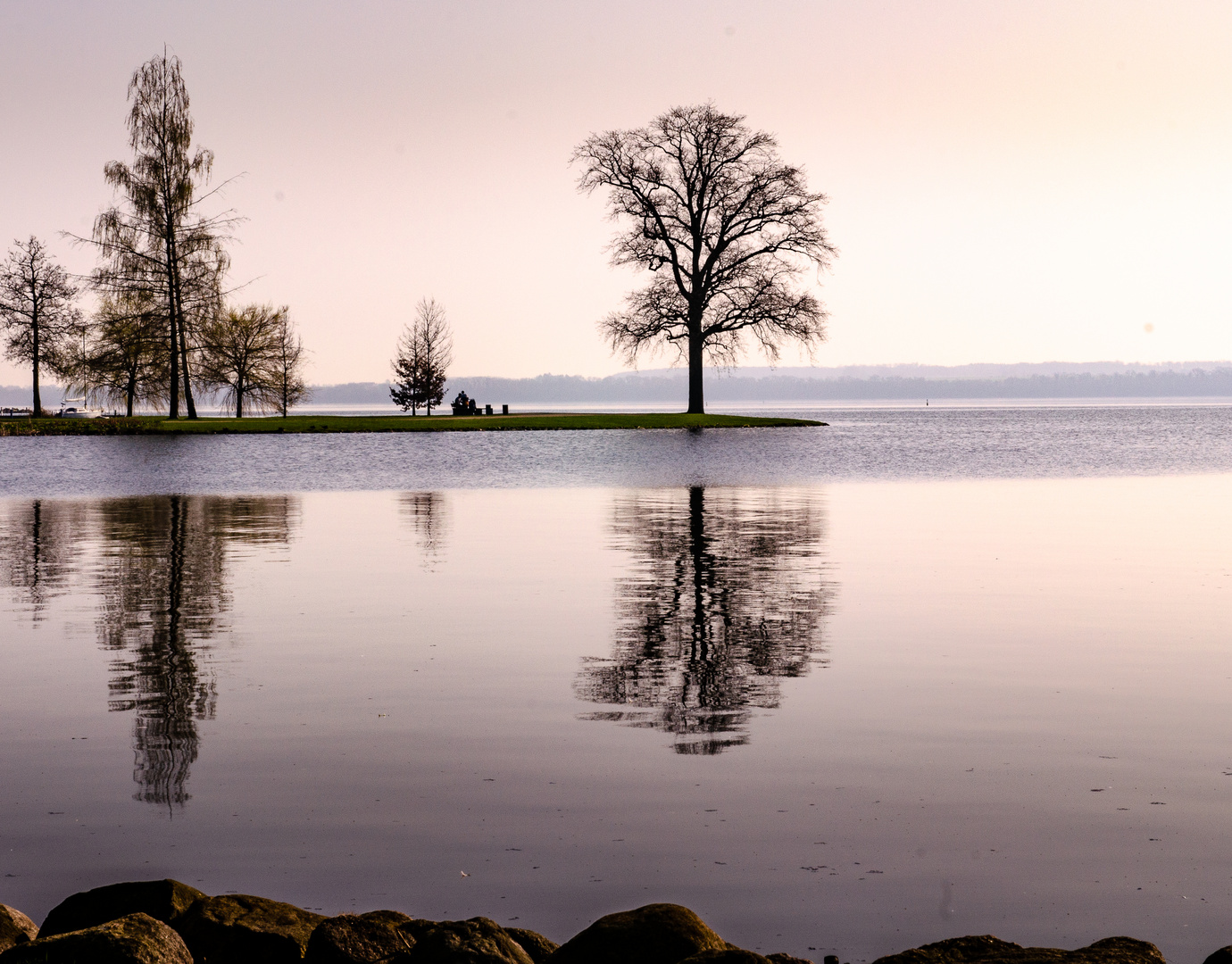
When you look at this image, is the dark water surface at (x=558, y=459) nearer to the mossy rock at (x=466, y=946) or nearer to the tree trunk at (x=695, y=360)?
the tree trunk at (x=695, y=360)

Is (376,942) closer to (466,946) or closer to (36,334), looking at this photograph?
(466,946)

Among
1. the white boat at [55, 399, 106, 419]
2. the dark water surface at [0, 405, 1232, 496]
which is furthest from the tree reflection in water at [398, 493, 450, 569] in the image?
the white boat at [55, 399, 106, 419]

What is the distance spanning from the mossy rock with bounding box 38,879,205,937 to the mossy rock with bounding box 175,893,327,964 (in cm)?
15

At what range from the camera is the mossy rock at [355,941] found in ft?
15.6

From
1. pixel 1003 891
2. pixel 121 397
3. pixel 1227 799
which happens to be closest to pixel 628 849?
pixel 1003 891

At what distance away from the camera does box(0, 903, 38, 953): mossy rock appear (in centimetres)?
486

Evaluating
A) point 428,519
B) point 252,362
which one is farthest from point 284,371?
point 428,519

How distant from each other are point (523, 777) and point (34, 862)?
2571mm

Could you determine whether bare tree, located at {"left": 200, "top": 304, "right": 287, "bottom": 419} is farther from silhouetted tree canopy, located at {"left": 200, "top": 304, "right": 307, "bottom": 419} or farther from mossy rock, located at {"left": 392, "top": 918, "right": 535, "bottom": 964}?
mossy rock, located at {"left": 392, "top": 918, "right": 535, "bottom": 964}

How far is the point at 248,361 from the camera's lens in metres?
88.2

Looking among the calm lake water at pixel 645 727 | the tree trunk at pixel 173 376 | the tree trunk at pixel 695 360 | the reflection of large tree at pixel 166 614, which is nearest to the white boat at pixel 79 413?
the tree trunk at pixel 173 376

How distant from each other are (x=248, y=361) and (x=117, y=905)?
87.1 metres

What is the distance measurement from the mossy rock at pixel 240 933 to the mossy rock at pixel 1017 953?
2.28 metres

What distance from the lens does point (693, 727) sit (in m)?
8.36
